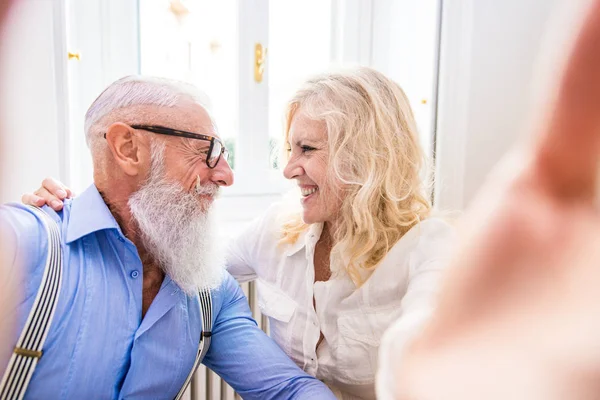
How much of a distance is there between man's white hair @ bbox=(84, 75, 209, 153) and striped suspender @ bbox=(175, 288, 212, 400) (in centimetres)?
34

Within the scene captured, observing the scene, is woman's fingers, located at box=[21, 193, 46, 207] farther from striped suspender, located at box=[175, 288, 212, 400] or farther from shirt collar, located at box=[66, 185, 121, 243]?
striped suspender, located at box=[175, 288, 212, 400]

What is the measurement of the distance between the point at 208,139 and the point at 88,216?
0.24m

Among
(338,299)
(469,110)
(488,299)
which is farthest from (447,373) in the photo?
(338,299)

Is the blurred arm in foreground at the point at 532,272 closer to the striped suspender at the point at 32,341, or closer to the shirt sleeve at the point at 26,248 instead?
the shirt sleeve at the point at 26,248

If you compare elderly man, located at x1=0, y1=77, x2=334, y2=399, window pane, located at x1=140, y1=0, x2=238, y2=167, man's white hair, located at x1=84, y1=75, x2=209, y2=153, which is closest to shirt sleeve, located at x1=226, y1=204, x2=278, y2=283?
elderly man, located at x1=0, y1=77, x2=334, y2=399

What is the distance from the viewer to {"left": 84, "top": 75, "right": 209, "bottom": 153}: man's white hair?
0.72 metres

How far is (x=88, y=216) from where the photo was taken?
0.64 meters

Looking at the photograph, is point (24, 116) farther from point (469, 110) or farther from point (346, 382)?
point (346, 382)

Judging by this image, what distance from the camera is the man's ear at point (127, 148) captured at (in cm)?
71

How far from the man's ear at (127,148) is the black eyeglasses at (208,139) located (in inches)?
0.7

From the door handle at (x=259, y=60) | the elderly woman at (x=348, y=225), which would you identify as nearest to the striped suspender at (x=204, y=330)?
the elderly woman at (x=348, y=225)

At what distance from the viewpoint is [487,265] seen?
0.14 m

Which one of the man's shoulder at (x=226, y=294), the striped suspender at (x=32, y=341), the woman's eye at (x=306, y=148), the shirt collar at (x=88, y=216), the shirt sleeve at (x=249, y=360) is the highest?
the woman's eye at (x=306, y=148)

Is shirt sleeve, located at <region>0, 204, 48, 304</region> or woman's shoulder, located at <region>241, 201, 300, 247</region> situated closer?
shirt sleeve, located at <region>0, 204, 48, 304</region>
